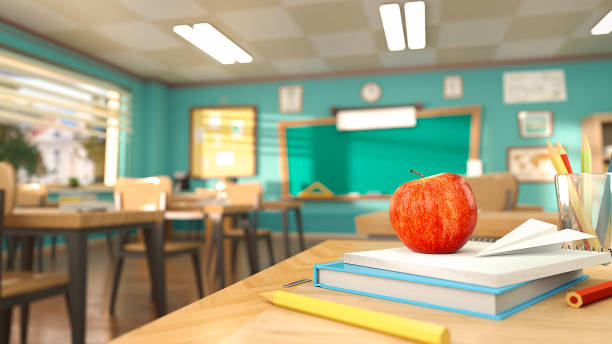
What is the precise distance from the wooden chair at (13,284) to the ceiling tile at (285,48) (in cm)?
357

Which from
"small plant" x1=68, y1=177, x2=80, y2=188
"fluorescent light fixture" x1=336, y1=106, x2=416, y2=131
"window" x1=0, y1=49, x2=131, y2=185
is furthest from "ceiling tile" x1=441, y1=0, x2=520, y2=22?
"small plant" x1=68, y1=177, x2=80, y2=188

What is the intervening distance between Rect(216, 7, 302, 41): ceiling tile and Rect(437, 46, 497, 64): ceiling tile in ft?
6.13

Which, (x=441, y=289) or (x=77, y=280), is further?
(x=77, y=280)

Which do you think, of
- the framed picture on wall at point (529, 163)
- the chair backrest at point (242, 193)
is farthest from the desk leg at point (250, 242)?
the framed picture on wall at point (529, 163)

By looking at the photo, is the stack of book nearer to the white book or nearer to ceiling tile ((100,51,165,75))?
the white book

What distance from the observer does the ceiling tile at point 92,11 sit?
3602 millimetres

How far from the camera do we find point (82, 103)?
4887 mm

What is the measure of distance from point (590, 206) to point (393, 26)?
3682 mm

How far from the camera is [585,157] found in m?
0.57

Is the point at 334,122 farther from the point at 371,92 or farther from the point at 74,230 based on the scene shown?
the point at 74,230

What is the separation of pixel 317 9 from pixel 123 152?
135 inches

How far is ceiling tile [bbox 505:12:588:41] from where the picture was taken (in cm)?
388

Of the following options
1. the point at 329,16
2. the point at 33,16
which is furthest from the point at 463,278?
the point at 33,16

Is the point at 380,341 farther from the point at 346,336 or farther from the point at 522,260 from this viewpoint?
the point at 522,260
